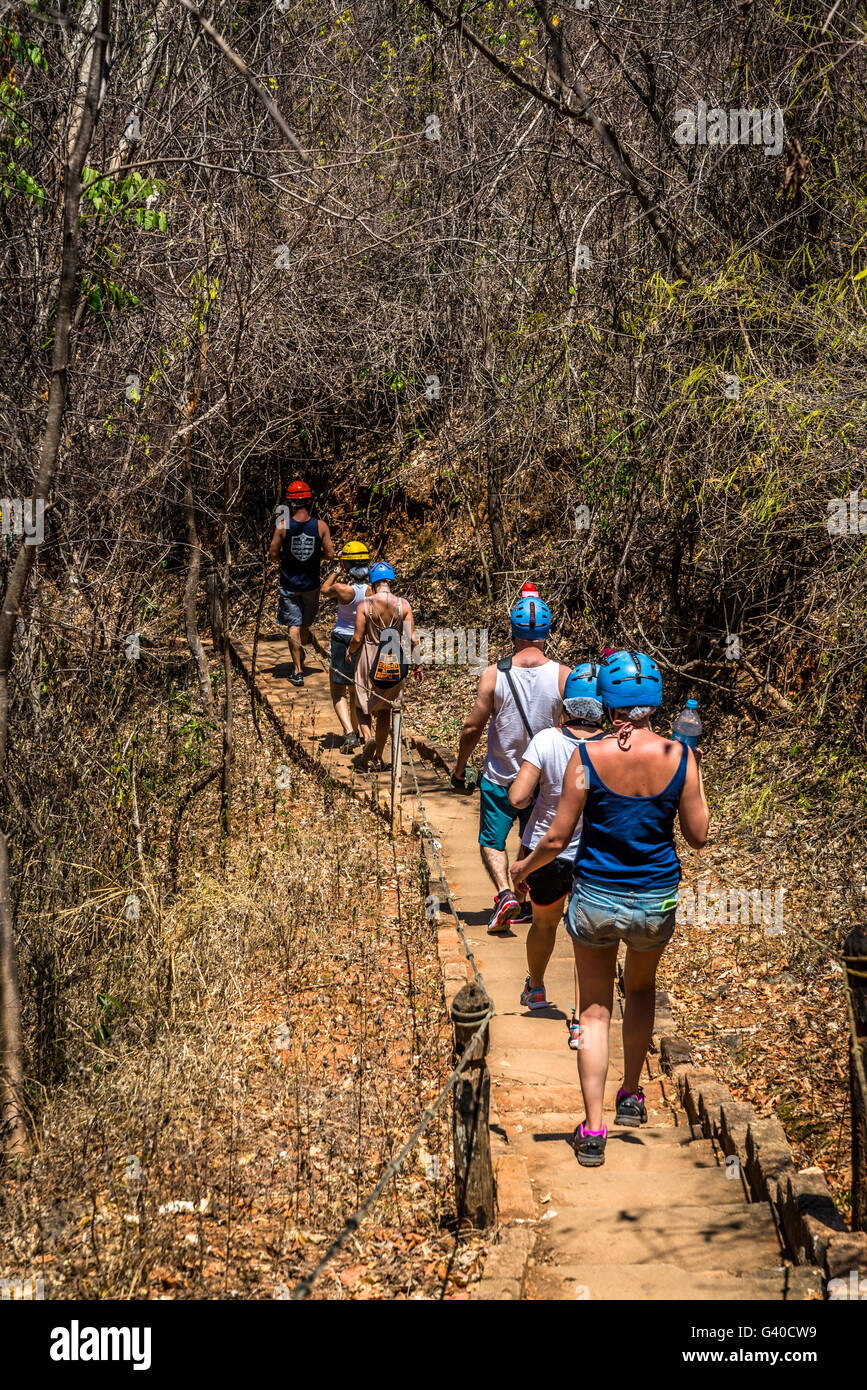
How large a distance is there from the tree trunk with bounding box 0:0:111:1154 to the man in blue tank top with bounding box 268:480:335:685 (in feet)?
20.9

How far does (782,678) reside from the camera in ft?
32.0

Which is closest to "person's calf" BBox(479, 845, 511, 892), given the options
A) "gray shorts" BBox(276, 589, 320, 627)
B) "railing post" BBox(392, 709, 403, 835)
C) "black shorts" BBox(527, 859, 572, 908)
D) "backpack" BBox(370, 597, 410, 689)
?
"black shorts" BBox(527, 859, 572, 908)

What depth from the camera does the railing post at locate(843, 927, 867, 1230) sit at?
152 inches

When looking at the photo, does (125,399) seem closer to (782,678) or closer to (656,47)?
(656,47)

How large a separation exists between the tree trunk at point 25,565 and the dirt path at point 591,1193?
2.14 m

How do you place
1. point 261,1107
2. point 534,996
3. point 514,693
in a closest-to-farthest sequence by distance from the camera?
point 261,1107
point 534,996
point 514,693

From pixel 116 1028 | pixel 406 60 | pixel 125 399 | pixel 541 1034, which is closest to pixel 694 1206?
pixel 541 1034

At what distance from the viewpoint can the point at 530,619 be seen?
20.2ft

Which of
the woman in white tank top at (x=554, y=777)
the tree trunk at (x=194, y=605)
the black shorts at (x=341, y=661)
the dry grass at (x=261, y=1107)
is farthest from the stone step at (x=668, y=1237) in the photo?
the tree trunk at (x=194, y=605)

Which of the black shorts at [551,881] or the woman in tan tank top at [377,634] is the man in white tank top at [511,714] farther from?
the woman in tan tank top at [377,634]

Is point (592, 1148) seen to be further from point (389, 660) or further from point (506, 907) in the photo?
point (389, 660)

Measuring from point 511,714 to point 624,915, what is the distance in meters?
2.00

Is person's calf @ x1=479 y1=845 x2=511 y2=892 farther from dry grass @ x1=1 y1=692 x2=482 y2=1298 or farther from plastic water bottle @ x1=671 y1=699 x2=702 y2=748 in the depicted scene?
plastic water bottle @ x1=671 y1=699 x2=702 y2=748

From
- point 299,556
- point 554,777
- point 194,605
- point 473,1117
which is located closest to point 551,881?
point 554,777
